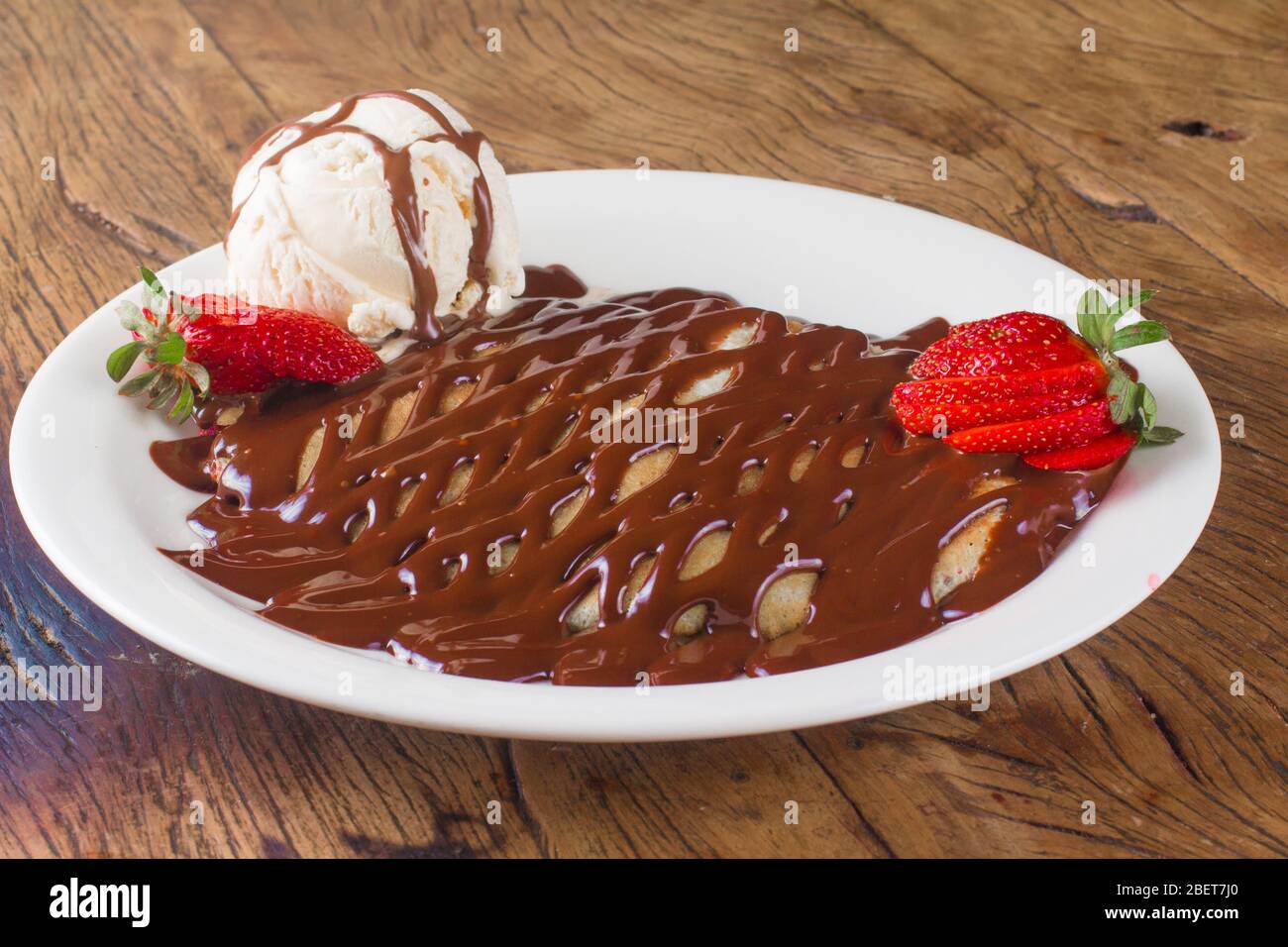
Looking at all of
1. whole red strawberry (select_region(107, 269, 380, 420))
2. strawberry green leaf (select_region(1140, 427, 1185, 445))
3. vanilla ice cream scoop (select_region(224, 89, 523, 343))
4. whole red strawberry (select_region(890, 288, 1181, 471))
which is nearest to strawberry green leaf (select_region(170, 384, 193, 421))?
whole red strawberry (select_region(107, 269, 380, 420))

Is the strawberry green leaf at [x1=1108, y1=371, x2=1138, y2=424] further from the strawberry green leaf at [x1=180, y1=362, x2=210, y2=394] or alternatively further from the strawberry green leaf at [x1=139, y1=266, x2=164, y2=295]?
the strawberry green leaf at [x1=139, y1=266, x2=164, y2=295]

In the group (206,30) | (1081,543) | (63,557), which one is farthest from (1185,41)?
(63,557)

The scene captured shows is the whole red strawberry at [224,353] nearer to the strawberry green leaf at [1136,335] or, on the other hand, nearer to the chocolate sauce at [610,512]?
the chocolate sauce at [610,512]

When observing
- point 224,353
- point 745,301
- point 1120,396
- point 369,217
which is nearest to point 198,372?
point 224,353

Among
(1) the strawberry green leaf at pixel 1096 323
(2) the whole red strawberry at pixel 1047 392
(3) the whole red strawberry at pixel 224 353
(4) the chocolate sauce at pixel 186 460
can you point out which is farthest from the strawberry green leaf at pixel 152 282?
(1) the strawberry green leaf at pixel 1096 323

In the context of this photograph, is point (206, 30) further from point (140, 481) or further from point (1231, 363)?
point (1231, 363)
